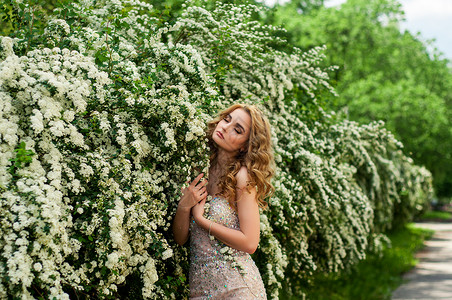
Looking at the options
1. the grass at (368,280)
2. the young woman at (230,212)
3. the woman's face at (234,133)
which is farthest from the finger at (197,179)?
the grass at (368,280)

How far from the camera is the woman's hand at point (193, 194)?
10.0 feet

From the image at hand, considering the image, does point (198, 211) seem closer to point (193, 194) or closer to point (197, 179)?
point (193, 194)

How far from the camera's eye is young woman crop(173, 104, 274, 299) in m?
2.95

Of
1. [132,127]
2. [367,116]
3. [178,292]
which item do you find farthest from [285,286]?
[367,116]

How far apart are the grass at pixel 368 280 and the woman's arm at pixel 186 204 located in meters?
3.17

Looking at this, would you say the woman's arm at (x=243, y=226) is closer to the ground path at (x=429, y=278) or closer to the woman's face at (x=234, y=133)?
the woman's face at (x=234, y=133)

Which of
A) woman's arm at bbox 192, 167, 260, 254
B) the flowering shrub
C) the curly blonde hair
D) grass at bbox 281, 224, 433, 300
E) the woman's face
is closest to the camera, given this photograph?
the flowering shrub

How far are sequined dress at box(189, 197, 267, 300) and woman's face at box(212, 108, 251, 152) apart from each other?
371 millimetres

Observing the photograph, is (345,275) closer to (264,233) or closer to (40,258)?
(264,233)

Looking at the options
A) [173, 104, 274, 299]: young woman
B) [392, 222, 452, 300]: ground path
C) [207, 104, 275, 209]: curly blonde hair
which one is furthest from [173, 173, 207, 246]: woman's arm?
[392, 222, 452, 300]: ground path

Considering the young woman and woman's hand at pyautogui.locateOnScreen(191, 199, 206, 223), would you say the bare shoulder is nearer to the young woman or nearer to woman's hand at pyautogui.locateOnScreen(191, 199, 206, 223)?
the young woman

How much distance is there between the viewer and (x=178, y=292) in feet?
11.3

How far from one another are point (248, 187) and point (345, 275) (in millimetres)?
5596

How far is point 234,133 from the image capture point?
125 inches
